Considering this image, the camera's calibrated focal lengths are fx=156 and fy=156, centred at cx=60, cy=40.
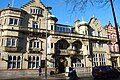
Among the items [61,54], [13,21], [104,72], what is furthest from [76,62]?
[13,21]

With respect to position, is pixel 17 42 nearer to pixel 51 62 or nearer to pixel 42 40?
pixel 42 40

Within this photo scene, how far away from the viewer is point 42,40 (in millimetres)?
33156

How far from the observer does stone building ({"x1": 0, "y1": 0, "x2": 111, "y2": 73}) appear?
2977 centimetres

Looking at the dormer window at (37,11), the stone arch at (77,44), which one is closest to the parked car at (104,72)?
the stone arch at (77,44)

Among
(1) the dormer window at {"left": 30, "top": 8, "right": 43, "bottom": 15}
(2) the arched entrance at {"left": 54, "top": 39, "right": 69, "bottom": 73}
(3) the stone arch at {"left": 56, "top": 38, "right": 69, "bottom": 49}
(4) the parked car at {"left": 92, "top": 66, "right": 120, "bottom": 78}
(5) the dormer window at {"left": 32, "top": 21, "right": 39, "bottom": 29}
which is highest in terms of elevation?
(1) the dormer window at {"left": 30, "top": 8, "right": 43, "bottom": 15}

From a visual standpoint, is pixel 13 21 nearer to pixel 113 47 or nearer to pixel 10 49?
pixel 10 49

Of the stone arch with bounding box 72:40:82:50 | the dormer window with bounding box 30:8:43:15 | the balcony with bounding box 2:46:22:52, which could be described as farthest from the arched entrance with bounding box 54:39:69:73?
the balcony with bounding box 2:46:22:52

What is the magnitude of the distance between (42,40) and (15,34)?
588cm

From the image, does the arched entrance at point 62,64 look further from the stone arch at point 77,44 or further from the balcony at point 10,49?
the balcony at point 10,49

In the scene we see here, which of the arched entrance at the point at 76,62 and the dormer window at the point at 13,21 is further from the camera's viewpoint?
the arched entrance at the point at 76,62

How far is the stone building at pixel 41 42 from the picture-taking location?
97.7 feet

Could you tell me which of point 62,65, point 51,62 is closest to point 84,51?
point 62,65

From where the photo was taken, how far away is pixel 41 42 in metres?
33.0

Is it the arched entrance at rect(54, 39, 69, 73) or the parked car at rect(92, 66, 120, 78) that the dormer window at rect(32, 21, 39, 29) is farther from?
the parked car at rect(92, 66, 120, 78)
